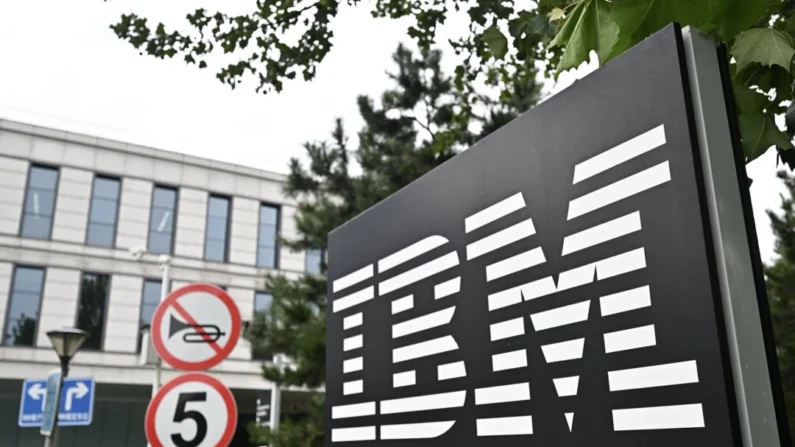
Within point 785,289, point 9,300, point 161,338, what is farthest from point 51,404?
point 9,300

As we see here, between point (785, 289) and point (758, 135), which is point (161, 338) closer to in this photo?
point (758, 135)

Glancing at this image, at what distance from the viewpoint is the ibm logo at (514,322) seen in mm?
808

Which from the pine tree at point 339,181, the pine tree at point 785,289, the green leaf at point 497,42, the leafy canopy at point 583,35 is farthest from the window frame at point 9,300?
the green leaf at point 497,42

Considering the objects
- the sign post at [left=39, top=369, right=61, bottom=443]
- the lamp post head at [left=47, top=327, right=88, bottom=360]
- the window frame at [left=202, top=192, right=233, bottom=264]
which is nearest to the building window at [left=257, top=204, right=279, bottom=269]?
the window frame at [left=202, top=192, right=233, bottom=264]

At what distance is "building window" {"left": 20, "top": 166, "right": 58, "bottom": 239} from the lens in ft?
55.4

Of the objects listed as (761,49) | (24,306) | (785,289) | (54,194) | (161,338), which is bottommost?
(161,338)

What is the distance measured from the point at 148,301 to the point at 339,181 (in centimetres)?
1056

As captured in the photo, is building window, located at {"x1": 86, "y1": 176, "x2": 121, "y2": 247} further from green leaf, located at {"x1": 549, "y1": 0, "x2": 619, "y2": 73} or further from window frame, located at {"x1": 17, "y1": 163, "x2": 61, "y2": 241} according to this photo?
green leaf, located at {"x1": 549, "y1": 0, "x2": 619, "y2": 73}

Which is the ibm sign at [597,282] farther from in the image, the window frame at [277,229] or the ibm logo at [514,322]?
the window frame at [277,229]

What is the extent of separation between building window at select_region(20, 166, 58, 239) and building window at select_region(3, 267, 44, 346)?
3.25 ft

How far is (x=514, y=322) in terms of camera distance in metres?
0.98

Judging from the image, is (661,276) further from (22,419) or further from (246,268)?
(246,268)

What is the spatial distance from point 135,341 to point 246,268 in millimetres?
3635

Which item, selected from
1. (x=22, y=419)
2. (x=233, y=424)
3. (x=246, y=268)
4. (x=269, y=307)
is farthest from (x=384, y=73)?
(x=246, y=268)
